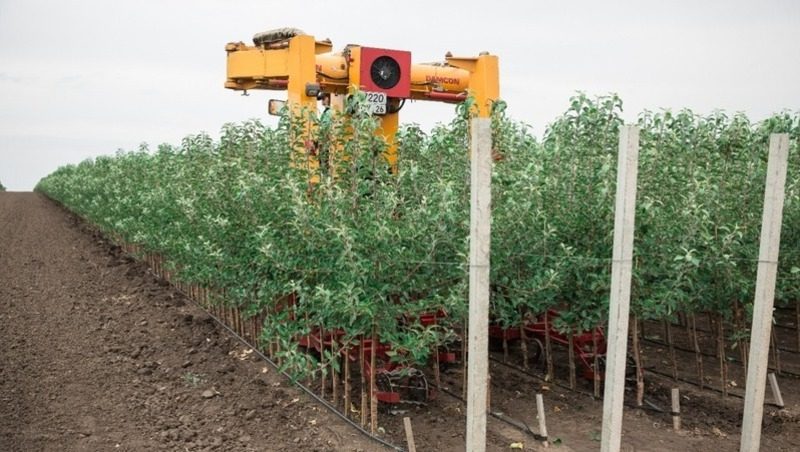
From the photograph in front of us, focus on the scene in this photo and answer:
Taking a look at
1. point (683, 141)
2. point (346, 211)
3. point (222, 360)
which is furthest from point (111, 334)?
point (683, 141)

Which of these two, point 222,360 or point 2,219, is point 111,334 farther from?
point 2,219

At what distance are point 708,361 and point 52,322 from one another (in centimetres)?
1030

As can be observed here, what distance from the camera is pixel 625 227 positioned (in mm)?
5848

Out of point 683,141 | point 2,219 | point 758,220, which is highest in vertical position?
point 683,141

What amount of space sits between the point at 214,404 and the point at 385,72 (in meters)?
4.80

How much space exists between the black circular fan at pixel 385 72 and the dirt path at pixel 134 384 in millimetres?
4096

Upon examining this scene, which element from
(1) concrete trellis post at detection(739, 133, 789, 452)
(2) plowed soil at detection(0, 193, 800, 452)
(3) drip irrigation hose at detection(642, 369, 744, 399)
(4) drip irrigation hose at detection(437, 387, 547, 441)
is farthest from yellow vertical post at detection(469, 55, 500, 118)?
(1) concrete trellis post at detection(739, 133, 789, 452)

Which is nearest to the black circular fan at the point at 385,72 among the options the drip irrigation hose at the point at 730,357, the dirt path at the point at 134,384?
the dirt path at the point at 134,384

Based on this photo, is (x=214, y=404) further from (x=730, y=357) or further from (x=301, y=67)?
(x=730, y=357)

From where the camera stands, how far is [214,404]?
28.0ft

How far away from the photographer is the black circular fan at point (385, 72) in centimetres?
1024

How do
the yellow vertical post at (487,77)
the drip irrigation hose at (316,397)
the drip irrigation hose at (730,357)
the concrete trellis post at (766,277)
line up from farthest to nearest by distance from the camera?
the yellow vertical post at (487,77) → the drip irrigation hose at (730,357) → the drip irrigation hose at (316,397) → the concrete trellis post at (766,277)

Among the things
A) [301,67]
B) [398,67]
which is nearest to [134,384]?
[301,67]

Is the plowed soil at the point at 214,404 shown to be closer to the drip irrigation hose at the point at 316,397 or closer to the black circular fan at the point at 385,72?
the drip irrigation hose at the point at 316,397
